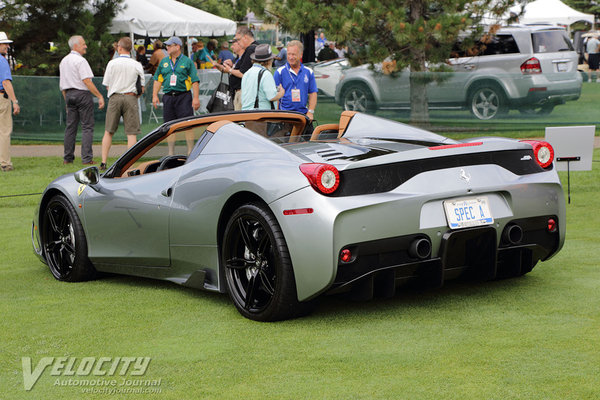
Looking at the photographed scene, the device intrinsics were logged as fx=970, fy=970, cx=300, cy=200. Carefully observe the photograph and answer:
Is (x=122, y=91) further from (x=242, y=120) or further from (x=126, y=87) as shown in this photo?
(x=242, y=120)

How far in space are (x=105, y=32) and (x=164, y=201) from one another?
52.8 ft

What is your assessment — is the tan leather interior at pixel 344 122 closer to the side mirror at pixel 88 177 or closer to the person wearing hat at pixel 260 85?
the side mirror at pixel 88 177

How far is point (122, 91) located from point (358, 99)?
5.67 metres

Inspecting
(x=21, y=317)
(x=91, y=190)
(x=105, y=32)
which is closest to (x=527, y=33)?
(x=105, y=32)

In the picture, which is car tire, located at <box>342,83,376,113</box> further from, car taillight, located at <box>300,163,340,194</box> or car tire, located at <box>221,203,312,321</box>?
car taillight, located at <box>300,163,340,194</box>

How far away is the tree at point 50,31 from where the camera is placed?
66.0ft

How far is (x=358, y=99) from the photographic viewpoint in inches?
739

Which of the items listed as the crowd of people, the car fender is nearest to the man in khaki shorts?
the crowd of people

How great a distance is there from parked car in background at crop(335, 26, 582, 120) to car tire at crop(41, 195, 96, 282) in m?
11.7

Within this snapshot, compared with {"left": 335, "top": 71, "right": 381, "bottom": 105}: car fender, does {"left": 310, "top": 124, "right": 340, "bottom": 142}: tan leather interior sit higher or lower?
higher

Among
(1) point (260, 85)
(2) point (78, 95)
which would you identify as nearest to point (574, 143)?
(1) point (260, 85)

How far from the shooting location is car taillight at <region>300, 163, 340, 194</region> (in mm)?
5023

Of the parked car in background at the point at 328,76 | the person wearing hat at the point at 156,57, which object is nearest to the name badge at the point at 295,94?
the parked car in background at the point at 328,76

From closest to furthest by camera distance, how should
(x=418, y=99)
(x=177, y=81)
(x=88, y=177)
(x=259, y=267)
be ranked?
(x=259, y=267) → (x=88, y=177) → (x=177, y=81) → (x=418, y=99)
